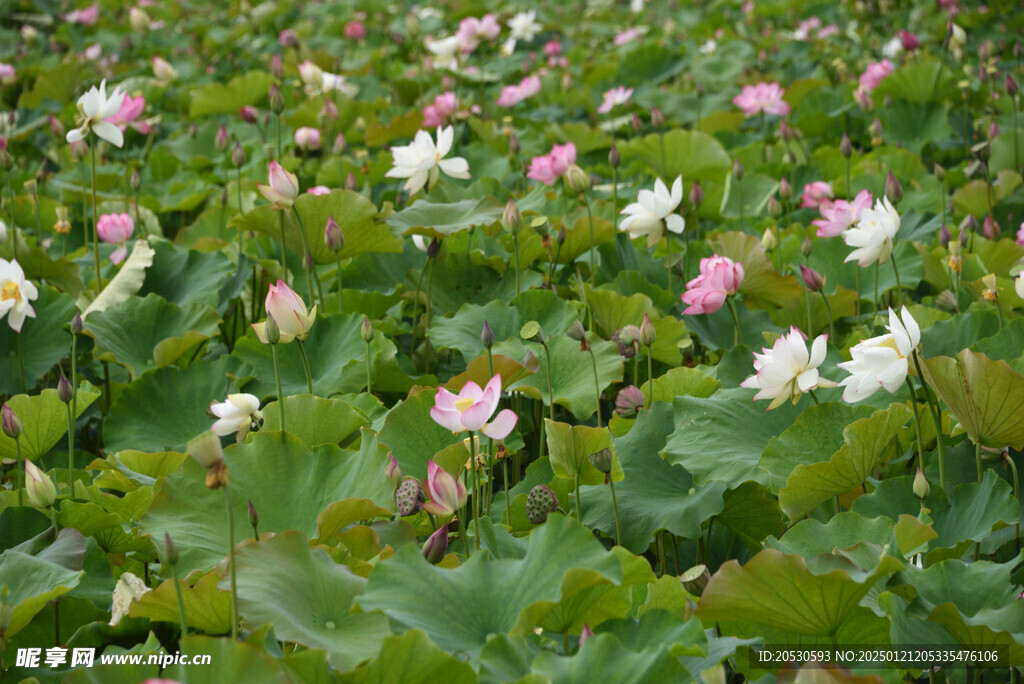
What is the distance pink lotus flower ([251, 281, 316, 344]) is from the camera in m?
1.28

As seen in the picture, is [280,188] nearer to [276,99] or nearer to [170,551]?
[276,99]

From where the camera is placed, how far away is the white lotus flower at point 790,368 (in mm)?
1239

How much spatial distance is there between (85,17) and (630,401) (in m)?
5.50

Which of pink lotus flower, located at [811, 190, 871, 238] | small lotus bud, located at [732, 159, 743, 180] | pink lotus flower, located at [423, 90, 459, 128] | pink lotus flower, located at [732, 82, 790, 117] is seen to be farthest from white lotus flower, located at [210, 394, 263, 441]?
pink lotus flower, located at [732, 82, 790, 117]

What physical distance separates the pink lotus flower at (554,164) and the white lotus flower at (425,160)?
0.27 metres

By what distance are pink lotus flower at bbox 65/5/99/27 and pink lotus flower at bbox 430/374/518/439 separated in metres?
5.58

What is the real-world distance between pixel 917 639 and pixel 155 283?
1.65m

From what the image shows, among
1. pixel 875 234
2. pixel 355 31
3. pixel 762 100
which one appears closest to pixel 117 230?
pixel 875 234

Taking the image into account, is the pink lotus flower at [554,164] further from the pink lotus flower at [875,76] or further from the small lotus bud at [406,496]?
the pink lotus flower at [875,76]

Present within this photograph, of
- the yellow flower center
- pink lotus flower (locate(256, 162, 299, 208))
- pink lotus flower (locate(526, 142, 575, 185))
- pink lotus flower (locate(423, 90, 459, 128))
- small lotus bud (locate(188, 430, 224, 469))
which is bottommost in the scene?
pink lotus flower (locate(423, 90, 459, 128))

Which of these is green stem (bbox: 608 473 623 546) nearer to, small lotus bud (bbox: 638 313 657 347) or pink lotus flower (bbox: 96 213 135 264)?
small lotus bud (bbox: 638 313 657 347)

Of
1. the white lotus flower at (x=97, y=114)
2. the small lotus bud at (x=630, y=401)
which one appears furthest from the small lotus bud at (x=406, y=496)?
the white lotus flower at (x=97, y=114)

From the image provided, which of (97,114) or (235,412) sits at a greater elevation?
(97,114)

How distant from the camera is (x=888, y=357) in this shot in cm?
113
